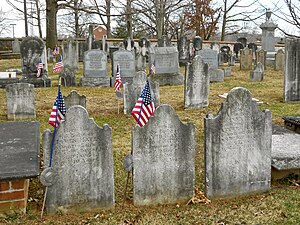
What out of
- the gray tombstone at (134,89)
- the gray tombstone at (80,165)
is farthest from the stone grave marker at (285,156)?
the gray tombstone at (134,89)

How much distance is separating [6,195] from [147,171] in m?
1.65

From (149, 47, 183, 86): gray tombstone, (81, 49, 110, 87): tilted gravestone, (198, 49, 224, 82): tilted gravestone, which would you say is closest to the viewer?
(81, 49, 110, 87): tilted gravestone

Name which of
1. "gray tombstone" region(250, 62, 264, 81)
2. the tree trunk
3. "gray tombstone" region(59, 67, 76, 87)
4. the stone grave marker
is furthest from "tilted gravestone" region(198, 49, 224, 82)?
the tree trunk

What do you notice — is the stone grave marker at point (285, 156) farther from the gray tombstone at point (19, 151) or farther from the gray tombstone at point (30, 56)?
the gray tombstone at point (30, 56)

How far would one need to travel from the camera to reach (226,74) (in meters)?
19.2

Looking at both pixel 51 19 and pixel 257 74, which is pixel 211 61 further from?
pixel 51 19

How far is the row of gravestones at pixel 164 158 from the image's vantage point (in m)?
4.41

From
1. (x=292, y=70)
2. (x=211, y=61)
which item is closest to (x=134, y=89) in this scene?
(x=292, y=70)

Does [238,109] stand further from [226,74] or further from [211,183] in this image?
[226,74]

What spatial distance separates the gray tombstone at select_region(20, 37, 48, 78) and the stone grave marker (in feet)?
38.5

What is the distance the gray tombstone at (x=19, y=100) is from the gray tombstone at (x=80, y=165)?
18.2 ft

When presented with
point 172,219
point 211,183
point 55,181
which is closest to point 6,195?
point 55,181

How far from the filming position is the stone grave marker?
17.5 ft

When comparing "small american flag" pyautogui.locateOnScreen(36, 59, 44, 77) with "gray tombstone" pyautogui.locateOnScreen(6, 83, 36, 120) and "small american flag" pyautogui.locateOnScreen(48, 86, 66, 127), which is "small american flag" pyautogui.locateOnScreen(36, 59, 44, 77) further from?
"small american flag" pyautogui.locateOnScreen(48, 86, 66, 127)
